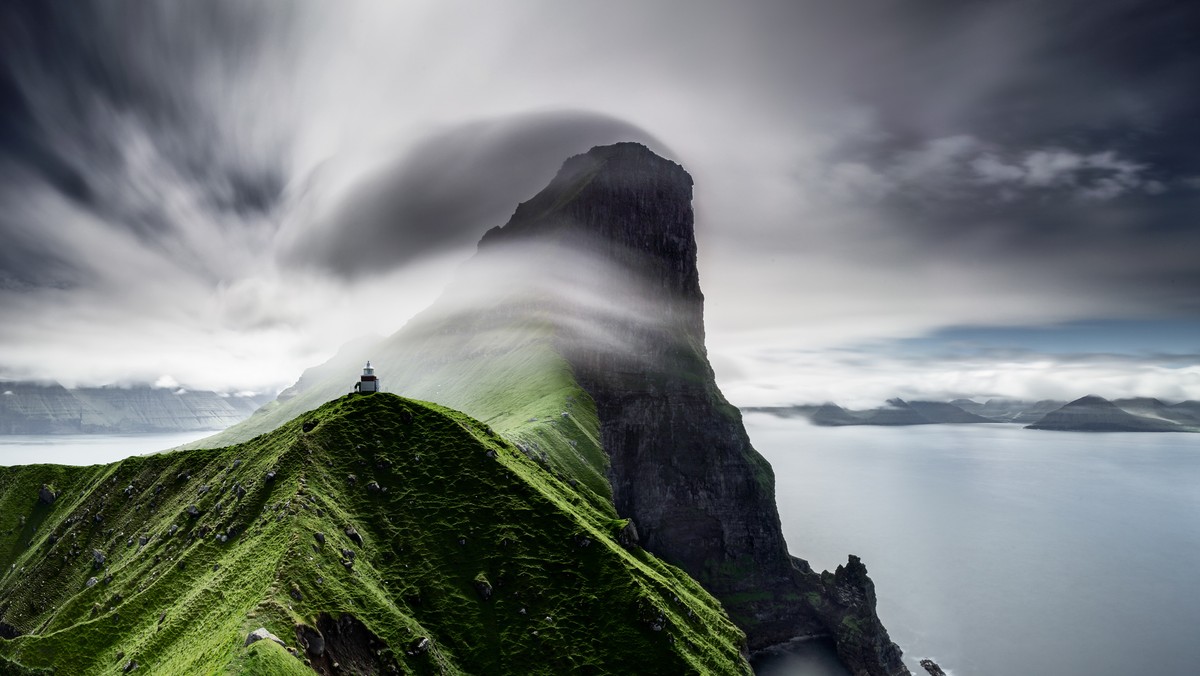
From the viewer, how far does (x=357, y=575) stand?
6297 cm

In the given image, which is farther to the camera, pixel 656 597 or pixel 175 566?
pixel 656 597

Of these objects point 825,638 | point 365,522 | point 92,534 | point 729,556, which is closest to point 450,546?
point 365,522

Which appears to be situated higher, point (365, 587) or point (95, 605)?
point (365, 587)

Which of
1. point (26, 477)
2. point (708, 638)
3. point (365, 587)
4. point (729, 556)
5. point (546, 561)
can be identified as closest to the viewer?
point (365, 587)

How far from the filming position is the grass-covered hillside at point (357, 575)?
5556 centimetres

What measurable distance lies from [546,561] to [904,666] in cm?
13817

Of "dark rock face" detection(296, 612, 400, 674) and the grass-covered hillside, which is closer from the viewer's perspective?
"dark rock face" detection(296, 612, 400, 674)

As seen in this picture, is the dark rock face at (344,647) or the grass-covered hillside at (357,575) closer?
the dark rock face at (344,647)

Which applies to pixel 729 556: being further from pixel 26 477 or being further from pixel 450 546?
pixel 26 477

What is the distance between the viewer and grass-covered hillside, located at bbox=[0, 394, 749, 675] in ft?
182

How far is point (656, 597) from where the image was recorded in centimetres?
8288

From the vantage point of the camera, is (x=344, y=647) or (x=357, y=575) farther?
(x=357, y=575)

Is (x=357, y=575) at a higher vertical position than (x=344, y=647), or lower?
higher

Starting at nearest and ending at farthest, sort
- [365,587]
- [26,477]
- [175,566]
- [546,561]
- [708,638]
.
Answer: [365,587] < [175,566] < [546,561] < [708,638] < [26,477]
